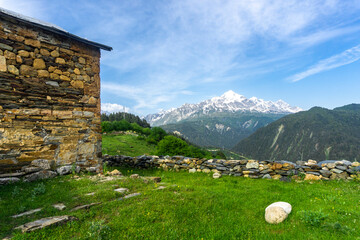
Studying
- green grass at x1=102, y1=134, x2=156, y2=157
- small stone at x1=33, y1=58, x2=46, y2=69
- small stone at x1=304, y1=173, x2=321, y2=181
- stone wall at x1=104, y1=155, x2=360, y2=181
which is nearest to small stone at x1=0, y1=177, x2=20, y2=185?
small stone at x1=33, y1=58, x2=46, y2=69

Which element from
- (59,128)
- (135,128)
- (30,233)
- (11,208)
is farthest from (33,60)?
(135,128)

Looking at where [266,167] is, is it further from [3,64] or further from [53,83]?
[3,64]

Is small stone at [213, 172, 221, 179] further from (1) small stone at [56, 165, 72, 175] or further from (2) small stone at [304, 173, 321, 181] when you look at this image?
(1) small stone at [56, 165, 72, 175]

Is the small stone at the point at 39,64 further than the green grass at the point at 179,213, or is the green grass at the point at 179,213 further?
the small stone at the point at 39,64

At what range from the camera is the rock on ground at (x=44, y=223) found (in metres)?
4.02

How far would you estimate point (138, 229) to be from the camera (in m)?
4.30

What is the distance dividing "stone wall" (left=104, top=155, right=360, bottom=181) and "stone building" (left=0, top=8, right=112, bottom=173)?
5.36 meters

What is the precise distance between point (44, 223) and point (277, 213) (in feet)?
20.5

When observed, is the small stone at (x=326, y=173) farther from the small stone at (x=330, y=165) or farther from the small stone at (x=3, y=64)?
the small stone at (x=3, y=64)

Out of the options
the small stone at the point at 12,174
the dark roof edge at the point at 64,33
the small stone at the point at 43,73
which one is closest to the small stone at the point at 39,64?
the small stone at the point at 43,73

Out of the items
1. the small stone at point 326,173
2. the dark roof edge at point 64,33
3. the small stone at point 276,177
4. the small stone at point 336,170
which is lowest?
the small stone at point 276,177

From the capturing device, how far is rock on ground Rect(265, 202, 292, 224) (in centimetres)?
538

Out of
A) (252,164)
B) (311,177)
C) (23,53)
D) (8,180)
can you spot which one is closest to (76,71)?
(23,53)

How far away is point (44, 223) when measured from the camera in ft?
13.9
